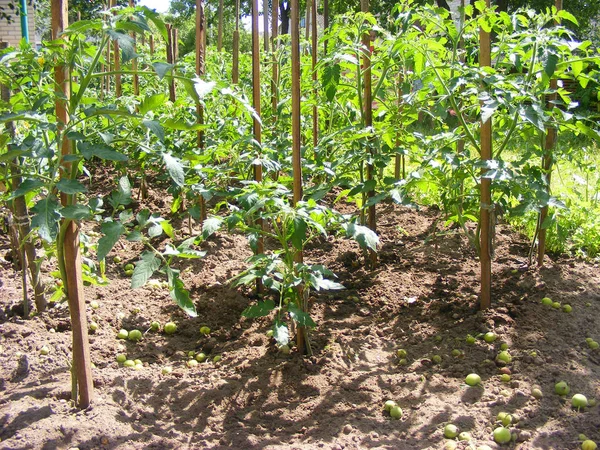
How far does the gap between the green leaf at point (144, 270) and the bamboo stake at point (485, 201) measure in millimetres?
1623

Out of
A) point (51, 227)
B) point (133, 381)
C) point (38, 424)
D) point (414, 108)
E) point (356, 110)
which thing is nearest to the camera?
point (51, 227)

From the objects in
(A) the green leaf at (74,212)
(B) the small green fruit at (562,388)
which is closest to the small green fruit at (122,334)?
(A) the green leaf at (74,212)

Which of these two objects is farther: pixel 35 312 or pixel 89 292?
pixel 89 292

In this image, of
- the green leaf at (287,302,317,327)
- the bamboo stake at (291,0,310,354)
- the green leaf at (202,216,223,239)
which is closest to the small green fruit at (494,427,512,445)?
the green leaf at (287,302,317,327)

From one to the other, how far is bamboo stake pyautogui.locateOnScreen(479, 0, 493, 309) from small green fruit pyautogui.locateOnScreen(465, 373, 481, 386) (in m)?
0.59

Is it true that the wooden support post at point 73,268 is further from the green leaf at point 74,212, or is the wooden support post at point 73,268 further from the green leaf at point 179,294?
the green leaf at point 179,294

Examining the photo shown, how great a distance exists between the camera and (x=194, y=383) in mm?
2555

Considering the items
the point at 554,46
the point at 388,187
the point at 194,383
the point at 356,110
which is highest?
the point at 554,46

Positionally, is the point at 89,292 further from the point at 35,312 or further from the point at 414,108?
the point at 414,108

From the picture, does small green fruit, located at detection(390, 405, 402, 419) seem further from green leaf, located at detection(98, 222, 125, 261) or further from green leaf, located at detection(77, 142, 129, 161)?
green leaf, located at detection(77, 142, 129, 161)

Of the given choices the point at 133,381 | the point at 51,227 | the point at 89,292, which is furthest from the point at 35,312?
the point at 51,227

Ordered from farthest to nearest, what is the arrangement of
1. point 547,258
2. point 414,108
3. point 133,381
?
1. point 547,258
2. point 414,108
3. point 133,381

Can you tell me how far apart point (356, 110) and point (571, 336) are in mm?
1963

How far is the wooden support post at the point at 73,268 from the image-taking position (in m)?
1.98
